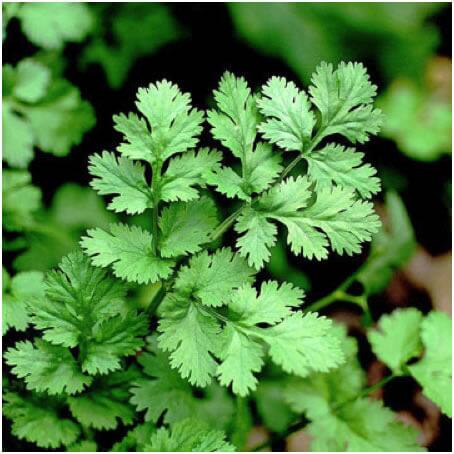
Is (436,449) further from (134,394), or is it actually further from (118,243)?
(118,243)

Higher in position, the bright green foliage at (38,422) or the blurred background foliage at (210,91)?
the blurred background foliage at (210,91)

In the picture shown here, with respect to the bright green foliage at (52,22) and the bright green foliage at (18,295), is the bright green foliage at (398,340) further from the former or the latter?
the bright green foliage at (52,22)

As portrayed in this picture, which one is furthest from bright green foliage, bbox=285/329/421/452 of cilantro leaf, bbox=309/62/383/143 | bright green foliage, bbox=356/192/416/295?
cilantro leaf, bbox=309/62/383/143

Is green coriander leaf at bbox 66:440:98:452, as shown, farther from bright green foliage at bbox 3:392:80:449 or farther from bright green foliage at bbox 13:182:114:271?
bright green foliage at bbox 13:182:114:271

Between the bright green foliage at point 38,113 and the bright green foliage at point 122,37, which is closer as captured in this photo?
the bright green foliage at point 38,113

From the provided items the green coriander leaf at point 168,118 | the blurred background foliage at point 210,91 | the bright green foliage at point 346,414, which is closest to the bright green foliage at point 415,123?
the blurred background foliage at point 210,91

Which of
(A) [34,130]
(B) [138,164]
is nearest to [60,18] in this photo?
(A) [34,130]

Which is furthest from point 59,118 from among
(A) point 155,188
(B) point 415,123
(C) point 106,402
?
(B) point 415,123
